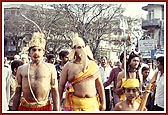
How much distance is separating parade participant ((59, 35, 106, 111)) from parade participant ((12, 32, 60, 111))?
12cm

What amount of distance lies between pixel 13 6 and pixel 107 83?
4.23ft

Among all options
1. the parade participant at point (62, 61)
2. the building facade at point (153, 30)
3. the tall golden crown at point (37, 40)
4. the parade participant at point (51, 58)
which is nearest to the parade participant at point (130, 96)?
the building facade at point (153, 30)

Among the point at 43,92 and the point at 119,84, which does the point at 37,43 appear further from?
the point at 119,84

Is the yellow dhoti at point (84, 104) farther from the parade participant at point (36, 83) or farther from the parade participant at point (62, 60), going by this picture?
the parade participant at point (62, 60)

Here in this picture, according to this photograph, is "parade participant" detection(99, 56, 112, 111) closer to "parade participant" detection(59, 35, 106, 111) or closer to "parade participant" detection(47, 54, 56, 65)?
"parade participant" detection(59, 35, 106, 111)

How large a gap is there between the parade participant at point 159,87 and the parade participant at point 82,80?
1.83ft

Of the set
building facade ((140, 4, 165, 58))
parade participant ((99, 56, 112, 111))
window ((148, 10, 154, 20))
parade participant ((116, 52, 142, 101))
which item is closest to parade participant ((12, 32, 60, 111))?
parade participant ((99, 56, 112, 111))

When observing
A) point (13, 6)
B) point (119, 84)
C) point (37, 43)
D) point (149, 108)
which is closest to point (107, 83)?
point (119, 84)

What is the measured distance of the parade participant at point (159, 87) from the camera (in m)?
4.71

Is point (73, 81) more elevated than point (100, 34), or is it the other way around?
point (100, 34)

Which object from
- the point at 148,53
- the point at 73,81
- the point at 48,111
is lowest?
the point at 48,111

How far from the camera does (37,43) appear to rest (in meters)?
4.66

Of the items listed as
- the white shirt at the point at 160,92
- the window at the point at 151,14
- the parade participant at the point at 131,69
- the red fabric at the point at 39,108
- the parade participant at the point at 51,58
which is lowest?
the red fabric at the point at 39,108

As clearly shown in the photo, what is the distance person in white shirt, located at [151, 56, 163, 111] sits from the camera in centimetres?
471
